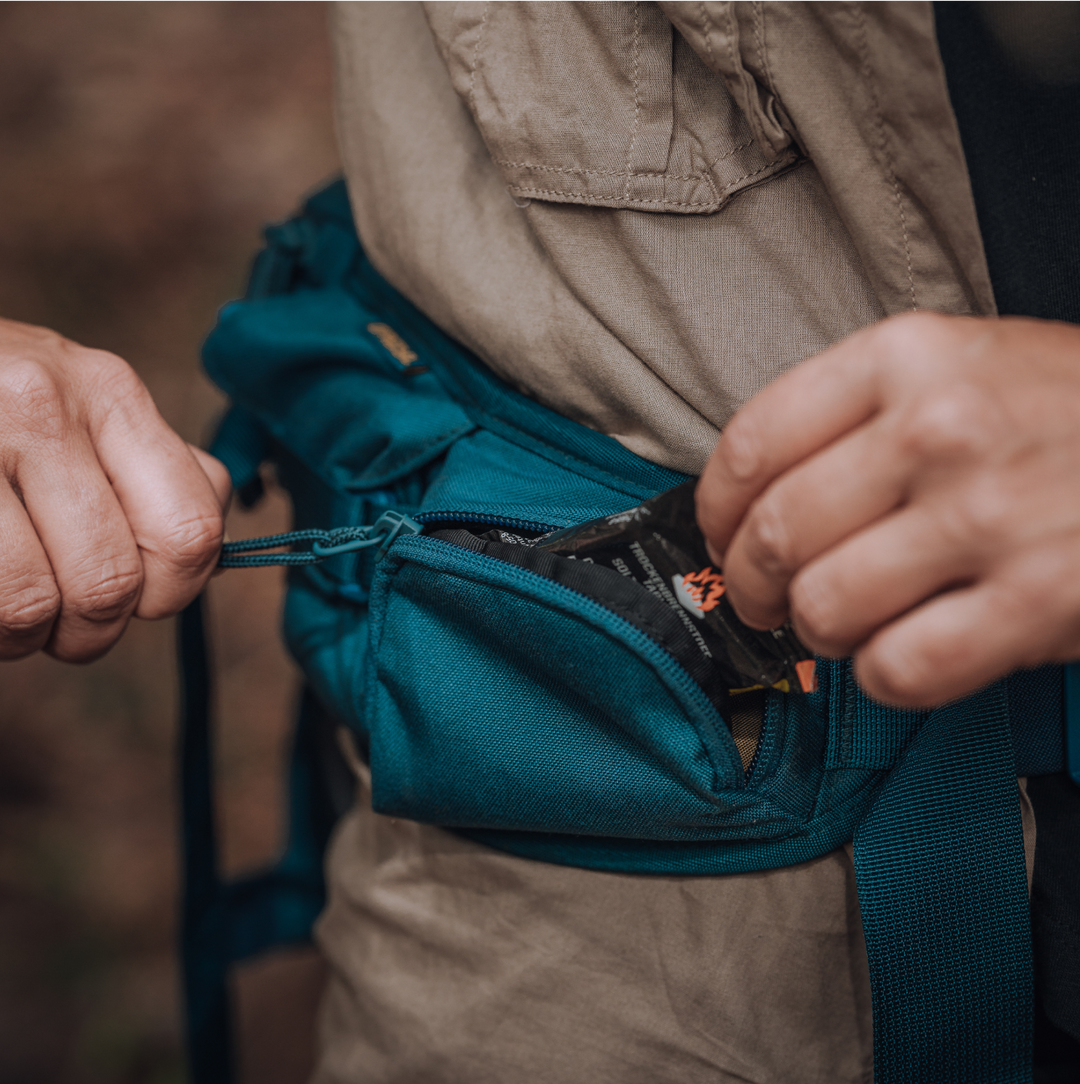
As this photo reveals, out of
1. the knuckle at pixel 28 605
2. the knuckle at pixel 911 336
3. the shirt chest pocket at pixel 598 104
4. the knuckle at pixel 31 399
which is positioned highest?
the shirt chest pocket at pixel 598 104

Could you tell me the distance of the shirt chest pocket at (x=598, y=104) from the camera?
19.4 inches

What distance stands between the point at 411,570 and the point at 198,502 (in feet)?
0.48

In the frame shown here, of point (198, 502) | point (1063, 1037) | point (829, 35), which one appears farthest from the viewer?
point (1063, 1037)

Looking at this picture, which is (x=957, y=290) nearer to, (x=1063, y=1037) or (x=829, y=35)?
(x=829, y=35)

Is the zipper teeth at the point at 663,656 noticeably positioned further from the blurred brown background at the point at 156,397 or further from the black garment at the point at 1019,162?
the blurred brown background at the point at 156,397

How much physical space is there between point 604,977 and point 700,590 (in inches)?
10.4

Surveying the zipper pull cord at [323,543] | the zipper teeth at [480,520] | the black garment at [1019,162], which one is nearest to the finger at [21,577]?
the zipper pull cord at [323,543]

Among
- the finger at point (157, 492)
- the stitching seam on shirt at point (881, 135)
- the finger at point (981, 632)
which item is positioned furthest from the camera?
the finger at point (157, 492)

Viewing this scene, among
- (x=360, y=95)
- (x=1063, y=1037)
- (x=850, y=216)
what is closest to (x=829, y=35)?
(x=850, y=216)

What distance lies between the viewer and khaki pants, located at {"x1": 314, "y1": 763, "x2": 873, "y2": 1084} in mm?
508

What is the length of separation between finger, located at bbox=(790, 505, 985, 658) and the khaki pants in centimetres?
24

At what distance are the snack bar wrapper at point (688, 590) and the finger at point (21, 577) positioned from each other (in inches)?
11.7

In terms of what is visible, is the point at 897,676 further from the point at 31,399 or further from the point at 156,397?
the point at 156,397

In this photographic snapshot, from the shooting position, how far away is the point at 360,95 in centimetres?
63
